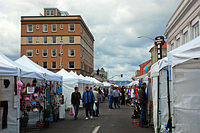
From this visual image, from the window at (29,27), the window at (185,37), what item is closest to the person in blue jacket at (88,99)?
the window at (185,37)

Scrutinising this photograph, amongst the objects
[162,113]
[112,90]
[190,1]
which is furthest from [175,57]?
[190,1]

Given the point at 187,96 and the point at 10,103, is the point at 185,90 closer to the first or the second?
the point at 187,96

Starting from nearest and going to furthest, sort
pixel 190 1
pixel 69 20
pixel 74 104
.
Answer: pixel 74 104 → pixel 190 1 → pixel 69 20

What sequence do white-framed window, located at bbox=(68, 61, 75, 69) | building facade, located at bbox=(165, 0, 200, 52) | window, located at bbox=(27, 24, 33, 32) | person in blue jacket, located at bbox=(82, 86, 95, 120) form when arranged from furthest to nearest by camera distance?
window, located at bbox=(27, 24, 33, 32) < white-framed window, located at bbox=(68, 61, 75, 69) < building facade, located at bbox=(165, 0, 200, 52) < person in blue jacket, located at bbox=(82, 86, 95, 120)

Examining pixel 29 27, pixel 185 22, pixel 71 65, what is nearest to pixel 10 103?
pixel 185 22

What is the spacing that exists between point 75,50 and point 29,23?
1371cm

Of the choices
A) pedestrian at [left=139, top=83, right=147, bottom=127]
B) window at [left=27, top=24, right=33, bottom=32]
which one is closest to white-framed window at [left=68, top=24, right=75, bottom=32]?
window at [left=27, top=24, right=33, bottom=32]

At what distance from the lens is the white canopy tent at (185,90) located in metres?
6.16

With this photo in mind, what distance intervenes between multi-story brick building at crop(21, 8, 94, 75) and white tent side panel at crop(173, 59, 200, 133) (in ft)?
204

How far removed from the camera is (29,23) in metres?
69.2

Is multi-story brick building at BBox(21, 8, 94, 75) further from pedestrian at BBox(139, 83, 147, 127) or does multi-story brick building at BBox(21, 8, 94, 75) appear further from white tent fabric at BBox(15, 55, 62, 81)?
pedestrian at BBox(139, 83, 147, 127)

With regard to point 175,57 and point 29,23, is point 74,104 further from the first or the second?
point 29,23

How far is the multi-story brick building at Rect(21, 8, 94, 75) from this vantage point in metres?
68.7

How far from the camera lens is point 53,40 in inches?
2736
